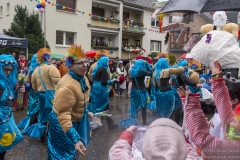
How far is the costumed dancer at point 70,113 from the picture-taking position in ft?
8.71

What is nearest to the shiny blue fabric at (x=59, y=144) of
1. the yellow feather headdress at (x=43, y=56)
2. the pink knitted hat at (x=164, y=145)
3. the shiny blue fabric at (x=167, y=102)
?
the pink knitted hat at (x=164, y=145)

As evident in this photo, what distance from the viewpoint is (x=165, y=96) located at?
18.6ft

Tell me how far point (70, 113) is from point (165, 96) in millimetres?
3280

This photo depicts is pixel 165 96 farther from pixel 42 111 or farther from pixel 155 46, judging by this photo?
pixel 155 46

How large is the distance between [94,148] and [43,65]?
188 cm

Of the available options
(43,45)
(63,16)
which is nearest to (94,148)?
(43,45)

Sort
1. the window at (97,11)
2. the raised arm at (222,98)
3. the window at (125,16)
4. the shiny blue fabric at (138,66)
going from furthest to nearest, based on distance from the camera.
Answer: the window at (125,16) → the window at (97,11) → the shiny blue fabric at (138,66) → the raised arm at (222,98)

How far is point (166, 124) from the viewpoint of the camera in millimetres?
1281

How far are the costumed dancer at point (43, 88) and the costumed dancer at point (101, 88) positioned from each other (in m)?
1.39

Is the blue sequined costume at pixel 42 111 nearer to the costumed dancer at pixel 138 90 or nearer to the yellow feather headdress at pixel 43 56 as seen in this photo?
the yellow feather headdress at pixel 43 56

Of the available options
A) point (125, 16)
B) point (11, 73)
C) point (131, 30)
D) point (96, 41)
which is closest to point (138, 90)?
point (11, 73)

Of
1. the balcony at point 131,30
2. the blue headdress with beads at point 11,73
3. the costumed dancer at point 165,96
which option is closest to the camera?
the blue headdress with beads at point 11,73

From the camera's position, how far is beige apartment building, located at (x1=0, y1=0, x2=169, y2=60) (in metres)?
18.9

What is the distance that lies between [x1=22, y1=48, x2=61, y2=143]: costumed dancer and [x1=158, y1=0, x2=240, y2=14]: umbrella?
2.69 m
